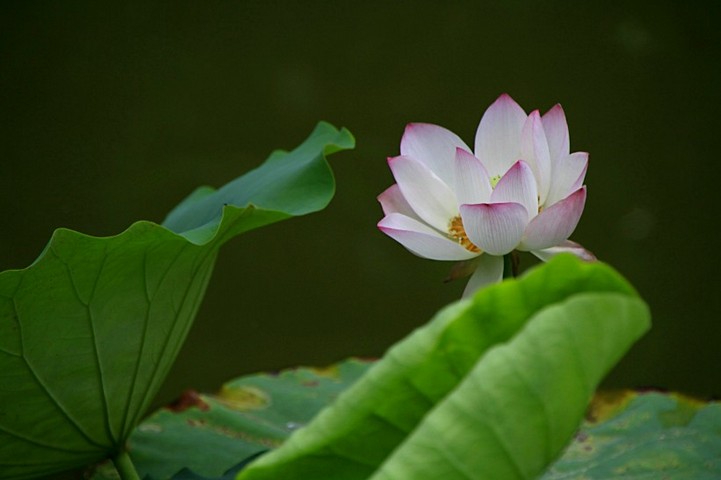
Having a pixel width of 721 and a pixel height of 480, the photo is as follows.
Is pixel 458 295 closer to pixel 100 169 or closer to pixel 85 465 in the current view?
pixel 100 169

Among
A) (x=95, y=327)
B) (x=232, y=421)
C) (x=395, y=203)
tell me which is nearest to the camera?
(x=395, y=203)

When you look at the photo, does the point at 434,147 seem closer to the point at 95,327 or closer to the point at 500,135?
the point at 500,135

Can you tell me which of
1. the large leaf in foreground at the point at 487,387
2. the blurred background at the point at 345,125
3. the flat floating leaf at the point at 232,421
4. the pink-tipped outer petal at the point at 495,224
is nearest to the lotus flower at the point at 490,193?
the pink-tipped outer petal at the point at 495,224

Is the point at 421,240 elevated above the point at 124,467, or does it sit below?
above

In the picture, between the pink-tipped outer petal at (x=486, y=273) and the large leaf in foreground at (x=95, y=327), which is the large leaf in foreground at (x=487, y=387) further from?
the large leaf in foreground at (x=95, y=327)

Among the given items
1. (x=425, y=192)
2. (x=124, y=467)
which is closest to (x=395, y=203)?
(x=425, y=192)
